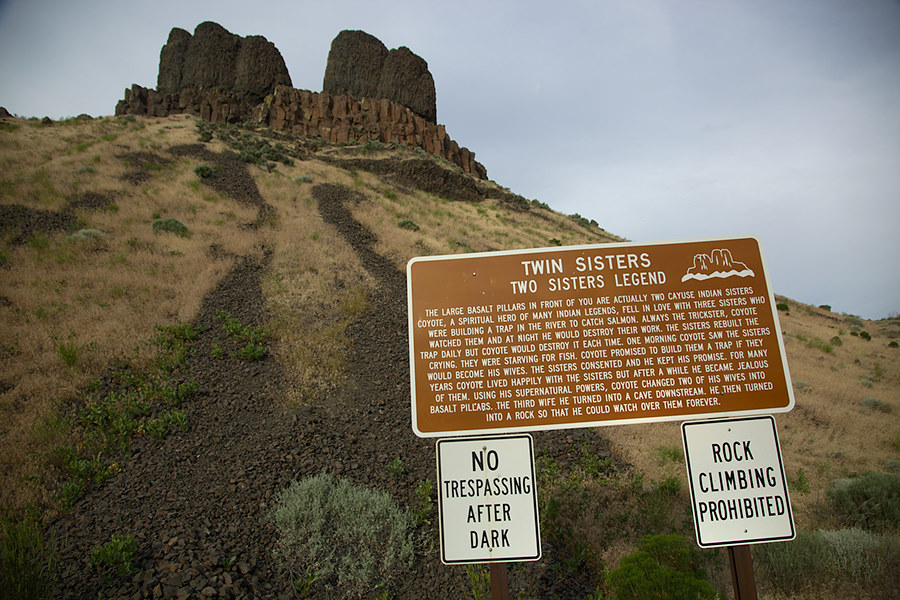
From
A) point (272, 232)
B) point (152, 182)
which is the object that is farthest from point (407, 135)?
point (272, 232)

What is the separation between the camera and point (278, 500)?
6766mm

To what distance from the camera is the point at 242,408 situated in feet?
29.8

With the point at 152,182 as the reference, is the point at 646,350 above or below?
below

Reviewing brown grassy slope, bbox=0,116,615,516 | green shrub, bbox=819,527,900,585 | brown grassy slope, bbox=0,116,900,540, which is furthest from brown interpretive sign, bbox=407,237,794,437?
brown grassy slope, bbox=0,116,615,516

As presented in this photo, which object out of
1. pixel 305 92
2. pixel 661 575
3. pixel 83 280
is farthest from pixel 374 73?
pixel 661 575

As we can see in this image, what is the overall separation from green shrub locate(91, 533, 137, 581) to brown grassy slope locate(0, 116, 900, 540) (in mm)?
2110

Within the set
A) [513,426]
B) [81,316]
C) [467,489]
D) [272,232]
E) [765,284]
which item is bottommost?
[467,489]

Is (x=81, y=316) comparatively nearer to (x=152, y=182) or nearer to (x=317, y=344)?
(x=317, y=344)

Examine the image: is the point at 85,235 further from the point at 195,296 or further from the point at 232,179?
the point at 232,179

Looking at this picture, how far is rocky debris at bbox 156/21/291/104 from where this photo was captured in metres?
63.6

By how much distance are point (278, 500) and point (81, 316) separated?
8979 mm

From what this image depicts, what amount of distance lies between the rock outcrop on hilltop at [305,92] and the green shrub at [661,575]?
56.3 meters

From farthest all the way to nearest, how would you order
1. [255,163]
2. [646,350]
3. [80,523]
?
1. [255,163]
2. [80,523]
3. [646,350]

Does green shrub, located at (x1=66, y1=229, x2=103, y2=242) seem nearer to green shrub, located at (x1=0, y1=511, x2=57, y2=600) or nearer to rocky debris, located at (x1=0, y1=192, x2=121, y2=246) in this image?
rocky debris, located at (x1=0, y1=192, x2=121, y2=246)
